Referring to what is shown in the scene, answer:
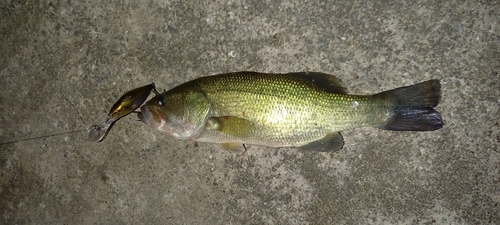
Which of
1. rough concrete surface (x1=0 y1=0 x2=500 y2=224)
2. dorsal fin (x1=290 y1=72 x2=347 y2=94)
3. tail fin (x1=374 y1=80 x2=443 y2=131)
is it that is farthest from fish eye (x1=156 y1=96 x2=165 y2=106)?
tail fin (x1=374 y1=80 x2=443 y2=131)

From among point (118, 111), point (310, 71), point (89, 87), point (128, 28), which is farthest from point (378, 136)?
point (89, 87)

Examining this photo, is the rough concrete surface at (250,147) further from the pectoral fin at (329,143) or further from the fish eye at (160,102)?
the fish eye at (160,102)

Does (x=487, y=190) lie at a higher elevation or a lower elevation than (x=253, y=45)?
lower

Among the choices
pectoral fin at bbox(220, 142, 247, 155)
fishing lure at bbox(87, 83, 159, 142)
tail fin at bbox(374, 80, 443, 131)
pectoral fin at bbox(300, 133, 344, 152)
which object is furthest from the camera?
fishing lure at bbox(87, 83, 159, 142)

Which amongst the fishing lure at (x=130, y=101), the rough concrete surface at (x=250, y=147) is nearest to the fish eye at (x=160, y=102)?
the fishing lure at (x=130, y=101)

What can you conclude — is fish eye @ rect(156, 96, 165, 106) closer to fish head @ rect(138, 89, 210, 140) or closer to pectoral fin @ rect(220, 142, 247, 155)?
fish head @ rect(138, 89, 210, 140)

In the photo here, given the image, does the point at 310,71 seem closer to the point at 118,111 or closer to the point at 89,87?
the point at 118,111

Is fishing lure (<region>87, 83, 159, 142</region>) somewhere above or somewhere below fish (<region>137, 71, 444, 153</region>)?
below
